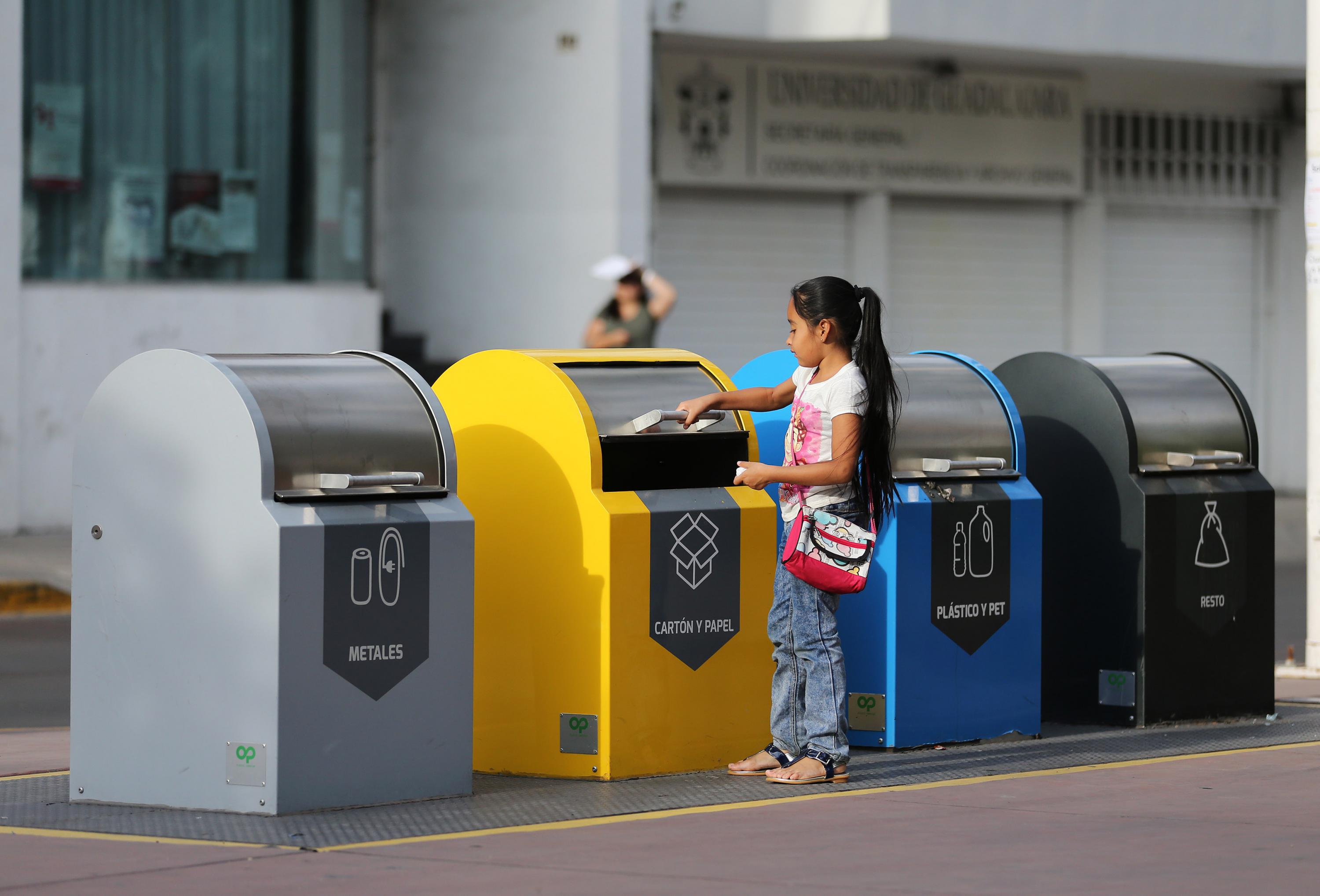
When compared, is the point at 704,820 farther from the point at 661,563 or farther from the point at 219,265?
the point at 219,265

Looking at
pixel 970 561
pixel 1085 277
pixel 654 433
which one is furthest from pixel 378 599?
pixel 1085 277

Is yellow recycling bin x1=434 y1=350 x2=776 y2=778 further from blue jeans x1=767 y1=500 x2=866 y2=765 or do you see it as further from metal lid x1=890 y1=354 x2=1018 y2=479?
metal lid x1=890 y1=354 x2=1018 y2=479

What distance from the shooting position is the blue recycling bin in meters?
7.62

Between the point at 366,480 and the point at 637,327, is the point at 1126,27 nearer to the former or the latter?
the point at 637,327

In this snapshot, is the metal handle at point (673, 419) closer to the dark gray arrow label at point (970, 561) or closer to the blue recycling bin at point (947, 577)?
the blue recycling bin at point (947, 577)

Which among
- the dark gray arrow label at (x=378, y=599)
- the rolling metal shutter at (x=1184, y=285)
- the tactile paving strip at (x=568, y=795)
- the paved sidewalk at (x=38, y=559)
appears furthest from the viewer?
the rolling metal shutter at (x=1184, y=285)

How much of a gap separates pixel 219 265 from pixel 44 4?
7.61ft

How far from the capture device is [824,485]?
22.2 ft

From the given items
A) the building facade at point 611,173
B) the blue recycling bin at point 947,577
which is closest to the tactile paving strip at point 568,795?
the blue recycling bin at point 947,577

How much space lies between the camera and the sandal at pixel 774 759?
23.2 feet

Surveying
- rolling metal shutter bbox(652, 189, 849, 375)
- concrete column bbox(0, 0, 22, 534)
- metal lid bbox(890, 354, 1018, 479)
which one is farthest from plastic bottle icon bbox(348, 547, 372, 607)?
rolling metal shutter bbox(652, 189, 849, 375)

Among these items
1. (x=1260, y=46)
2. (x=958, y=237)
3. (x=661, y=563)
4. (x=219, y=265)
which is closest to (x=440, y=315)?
(x=219, y=265)

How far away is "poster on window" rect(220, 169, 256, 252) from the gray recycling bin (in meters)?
10.4

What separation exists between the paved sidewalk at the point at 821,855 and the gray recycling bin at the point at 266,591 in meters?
0.49
